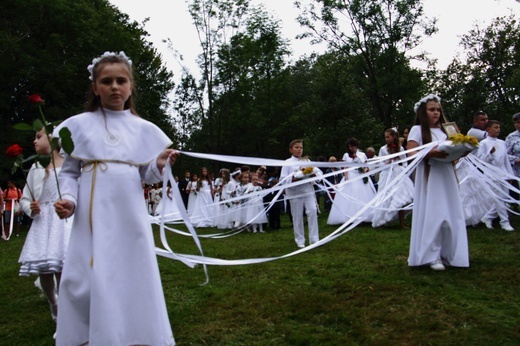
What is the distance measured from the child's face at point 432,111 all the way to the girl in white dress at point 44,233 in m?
4.74

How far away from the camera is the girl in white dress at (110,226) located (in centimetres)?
349

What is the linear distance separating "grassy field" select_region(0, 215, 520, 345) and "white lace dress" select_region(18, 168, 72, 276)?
628 millimetres

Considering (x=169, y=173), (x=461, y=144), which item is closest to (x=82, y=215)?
(x=169, y=173)

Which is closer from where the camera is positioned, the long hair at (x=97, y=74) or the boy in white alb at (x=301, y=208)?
the long hair at (x=97, y=74)

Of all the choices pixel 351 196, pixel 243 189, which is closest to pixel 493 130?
pixel 351 196

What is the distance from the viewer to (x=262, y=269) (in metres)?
7.49

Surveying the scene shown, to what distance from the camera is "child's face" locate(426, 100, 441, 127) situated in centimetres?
708

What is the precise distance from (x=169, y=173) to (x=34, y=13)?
24.0 m

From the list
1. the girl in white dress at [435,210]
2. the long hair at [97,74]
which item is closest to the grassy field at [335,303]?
the girl in white dress at [435,210]

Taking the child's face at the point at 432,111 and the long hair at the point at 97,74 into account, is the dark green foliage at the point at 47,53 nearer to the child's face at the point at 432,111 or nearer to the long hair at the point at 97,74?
the child's face at the point at 432,111

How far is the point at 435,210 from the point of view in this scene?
22.4ft

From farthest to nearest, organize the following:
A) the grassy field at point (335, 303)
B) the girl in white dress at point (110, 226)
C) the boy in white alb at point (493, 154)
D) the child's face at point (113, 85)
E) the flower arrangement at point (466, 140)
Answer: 1. the boy in white alb at point (493, 154)
2. the flower arrangement at point (466, 140)
3. the grassy field at point (335, 303)
4. the child's face at point (113, 85)
5. the girl in white dress at point (110, 226)

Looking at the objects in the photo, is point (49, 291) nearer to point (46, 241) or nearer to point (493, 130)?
point (46, 241)

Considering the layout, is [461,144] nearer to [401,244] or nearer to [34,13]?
[401,244]
